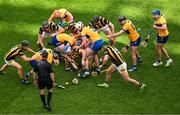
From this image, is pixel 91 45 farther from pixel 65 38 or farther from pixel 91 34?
pixel 65 38

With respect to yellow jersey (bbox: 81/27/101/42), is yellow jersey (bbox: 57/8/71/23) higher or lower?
higher

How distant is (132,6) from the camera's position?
2059cm

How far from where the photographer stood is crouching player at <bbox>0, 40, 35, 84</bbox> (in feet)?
49.8

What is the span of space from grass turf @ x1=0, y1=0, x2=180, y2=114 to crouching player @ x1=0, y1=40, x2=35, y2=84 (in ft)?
1.17

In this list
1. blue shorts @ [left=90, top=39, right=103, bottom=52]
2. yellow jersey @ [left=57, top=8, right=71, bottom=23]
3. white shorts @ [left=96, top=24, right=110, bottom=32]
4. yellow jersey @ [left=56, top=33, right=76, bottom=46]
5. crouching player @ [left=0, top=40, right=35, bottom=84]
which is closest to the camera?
crouching player @ [left=0, top=40, right=35, bottom=84]

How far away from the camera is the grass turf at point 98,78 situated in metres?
14.1

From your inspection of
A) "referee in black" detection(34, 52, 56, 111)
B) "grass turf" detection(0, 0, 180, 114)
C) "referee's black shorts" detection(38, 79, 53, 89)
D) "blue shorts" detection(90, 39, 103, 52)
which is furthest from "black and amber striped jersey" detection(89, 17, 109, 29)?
"referee's black shorts" detection(38, 79, 53, 89)

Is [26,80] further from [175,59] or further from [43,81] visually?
[175,59]

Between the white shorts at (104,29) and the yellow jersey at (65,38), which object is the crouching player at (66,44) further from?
the white shorts at (104,29)

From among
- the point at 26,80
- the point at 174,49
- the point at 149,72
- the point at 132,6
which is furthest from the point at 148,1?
the point at 26,80

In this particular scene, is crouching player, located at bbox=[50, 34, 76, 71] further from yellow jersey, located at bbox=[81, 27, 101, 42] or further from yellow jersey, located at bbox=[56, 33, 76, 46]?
yellow jersey, located at bbox=[81, 27, 101, 42]

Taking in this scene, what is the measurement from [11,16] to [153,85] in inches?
317

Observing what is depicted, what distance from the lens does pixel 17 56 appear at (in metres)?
15.4

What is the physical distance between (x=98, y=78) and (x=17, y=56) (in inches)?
120
